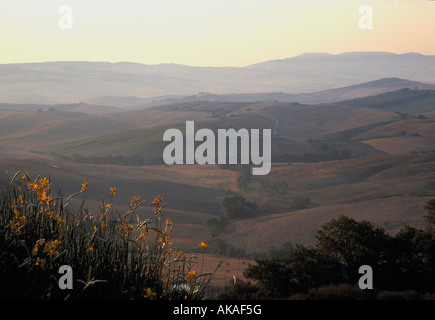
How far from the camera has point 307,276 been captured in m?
9.49

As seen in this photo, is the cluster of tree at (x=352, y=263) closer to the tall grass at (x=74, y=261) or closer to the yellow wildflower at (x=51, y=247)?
the tall grass at (x=74, y=261)

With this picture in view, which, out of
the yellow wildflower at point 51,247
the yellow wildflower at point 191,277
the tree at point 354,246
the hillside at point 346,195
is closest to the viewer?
the yellow wildflower at point 51,247

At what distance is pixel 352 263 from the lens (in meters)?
10.8

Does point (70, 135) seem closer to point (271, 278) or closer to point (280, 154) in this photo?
point (280, 154)

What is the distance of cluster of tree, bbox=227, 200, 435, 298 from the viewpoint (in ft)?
30.9

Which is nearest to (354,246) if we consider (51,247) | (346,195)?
(51,247)

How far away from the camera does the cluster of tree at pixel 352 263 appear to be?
9.41 meters

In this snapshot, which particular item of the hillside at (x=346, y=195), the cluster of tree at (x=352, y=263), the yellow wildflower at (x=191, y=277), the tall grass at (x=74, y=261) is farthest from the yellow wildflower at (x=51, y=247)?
the hillside at (x=346, y=195)

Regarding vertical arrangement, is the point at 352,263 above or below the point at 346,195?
above

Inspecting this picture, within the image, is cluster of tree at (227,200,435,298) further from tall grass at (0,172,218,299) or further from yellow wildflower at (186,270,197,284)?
yellow wildflower at (186,270,197,284)

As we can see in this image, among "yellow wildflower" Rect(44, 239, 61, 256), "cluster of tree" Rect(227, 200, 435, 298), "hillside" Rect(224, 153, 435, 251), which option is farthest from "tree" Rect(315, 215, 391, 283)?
"hillside" Rect(224, 153, 435, 251)

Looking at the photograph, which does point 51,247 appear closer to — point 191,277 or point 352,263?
point 191,277

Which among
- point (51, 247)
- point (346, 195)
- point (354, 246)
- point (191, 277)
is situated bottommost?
point (346, 195)

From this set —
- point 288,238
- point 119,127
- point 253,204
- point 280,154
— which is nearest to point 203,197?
point 253,204
